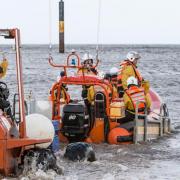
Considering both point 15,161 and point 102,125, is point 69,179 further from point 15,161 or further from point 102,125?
point 102,125

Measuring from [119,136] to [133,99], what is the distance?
0.66 m

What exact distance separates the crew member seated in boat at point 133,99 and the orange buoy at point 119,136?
21cm

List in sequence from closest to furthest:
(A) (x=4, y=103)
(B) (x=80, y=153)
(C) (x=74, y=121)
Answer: (A) (x=4, y=103)
(B) (x=80, y=153)
(C) (x=74, y=121)

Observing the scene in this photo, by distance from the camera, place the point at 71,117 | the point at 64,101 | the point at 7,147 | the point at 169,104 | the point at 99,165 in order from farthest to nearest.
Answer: the point at 169,104, the point at 64,101, the point at 71,117, the point at 99,165, the point at 7,147

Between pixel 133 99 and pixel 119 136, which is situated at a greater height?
pixel 133 99

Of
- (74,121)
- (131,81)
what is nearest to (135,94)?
(131,81)

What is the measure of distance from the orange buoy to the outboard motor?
449 millimetres

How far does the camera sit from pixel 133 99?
10.2 m

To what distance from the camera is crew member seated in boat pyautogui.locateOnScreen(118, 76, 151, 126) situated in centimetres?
1019

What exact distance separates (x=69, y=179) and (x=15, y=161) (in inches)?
30.4

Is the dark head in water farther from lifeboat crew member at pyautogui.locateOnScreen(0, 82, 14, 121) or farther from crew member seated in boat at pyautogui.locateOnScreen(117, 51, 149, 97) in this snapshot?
crew member seated in boat at pyautogui.locateOnScreen(117, 51, 149, 97)

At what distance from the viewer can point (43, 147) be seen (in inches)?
303

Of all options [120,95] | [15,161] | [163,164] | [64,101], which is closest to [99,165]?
[163,164]

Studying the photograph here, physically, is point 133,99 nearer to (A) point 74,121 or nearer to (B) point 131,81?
(B) point 131,81
